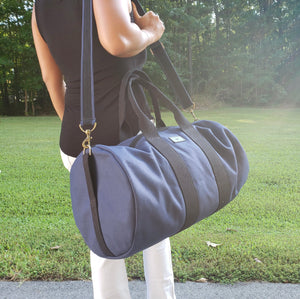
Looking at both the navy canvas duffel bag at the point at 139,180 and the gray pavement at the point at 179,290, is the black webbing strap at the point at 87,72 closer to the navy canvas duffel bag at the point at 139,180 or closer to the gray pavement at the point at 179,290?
the navy canvas duffel bag at the point at 139,180

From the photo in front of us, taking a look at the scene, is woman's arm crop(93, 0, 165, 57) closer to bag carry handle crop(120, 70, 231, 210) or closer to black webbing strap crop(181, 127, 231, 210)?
bag carry handle crop(120, 70, 231, 210)

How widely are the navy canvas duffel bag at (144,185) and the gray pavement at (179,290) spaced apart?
0.98 meters

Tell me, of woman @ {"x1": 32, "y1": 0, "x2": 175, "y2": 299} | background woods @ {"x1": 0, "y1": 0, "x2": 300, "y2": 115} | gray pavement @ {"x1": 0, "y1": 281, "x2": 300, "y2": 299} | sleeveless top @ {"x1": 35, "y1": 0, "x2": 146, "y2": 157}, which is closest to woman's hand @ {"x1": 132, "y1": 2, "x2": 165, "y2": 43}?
woman @ {"x1": 32, "y1": 0, "x2": 175, "y2": 299}

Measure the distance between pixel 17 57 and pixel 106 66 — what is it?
76.4 feet

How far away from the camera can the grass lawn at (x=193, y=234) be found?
236 cm

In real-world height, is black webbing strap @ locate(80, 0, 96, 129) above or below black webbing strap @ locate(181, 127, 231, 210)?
above

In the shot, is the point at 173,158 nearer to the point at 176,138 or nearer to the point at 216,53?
the point at 176,138

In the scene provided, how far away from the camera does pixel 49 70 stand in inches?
59.7

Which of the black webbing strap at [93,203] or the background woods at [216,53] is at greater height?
the background woods at [216,53]

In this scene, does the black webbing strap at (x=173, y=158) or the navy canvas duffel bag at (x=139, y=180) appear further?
the black webbing strap at (x=173, y=158)

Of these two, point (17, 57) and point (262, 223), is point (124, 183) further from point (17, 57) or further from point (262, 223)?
point (17, 57)

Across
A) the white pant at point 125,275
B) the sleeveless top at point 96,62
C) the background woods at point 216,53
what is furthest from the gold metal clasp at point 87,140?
the background woods at point 216,53

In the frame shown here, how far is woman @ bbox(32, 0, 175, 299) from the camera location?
1186mm

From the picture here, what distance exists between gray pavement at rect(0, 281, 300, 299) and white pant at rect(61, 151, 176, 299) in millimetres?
715
